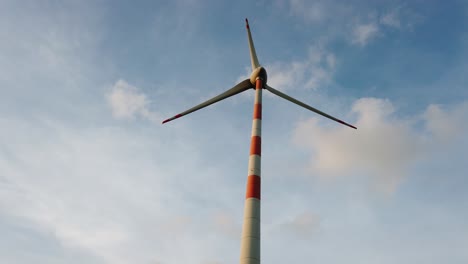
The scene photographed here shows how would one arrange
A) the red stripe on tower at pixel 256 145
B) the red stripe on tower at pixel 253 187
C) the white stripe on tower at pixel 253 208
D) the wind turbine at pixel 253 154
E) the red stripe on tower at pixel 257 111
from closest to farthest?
the white stripe on tower at pixel 253 208 < the wind turbine at pixel 253 154 < the red stripe on tower at pixel 253 187 < the red stripe on tower at pixel 256 145 < the red stripe on tower at pixel 257 111

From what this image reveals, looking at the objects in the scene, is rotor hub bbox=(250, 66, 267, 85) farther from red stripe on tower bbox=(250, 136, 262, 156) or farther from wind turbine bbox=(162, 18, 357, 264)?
red stripe on tower bbox=(250, 136, 262, 156)

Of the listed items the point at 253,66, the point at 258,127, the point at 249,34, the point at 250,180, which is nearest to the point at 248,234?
the point at 250,180

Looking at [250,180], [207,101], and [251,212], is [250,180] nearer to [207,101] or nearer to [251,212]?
[251,212]

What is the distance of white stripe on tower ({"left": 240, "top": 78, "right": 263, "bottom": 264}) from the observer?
29.3 meters

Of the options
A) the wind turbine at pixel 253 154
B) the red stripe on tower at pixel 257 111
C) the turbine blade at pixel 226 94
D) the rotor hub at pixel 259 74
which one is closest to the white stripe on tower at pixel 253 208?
the wind turbine at pixel 253 154

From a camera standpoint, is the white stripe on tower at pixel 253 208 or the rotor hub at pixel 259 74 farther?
the rotor hub at pixel 259 74

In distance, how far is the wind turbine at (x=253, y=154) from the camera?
29.7 meters

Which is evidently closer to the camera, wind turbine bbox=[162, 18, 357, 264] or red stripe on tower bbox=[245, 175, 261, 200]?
wind turbine bbox=[162, 18, 357, 264]

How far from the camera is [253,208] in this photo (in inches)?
1235

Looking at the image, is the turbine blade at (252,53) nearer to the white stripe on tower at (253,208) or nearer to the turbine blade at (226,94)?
the turbine blade at (226,94)

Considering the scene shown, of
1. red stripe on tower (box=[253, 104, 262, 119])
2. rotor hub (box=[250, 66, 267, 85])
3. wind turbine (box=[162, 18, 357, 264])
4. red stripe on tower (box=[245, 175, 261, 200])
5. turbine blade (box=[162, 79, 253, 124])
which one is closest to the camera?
wind turbine (box=[162, 18, 357, 264])

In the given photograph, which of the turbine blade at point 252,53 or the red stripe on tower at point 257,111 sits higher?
the turbine blade at point 252,53

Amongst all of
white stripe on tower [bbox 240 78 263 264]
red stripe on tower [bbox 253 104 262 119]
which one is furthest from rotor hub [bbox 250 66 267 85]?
white stripe on tower [bbox 240 78 263 264]

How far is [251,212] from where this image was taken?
31156 millimetres
